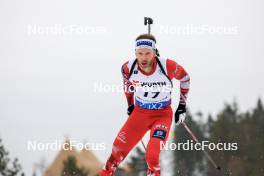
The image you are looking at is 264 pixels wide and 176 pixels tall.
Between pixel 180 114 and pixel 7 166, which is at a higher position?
pixel 180 114

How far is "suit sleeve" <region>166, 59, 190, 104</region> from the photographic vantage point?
12.6 metres

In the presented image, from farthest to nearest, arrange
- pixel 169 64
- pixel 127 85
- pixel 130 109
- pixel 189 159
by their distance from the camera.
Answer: pixel 189 159 → pixel 130 109 → pixel 127 85 → pixel 169 64

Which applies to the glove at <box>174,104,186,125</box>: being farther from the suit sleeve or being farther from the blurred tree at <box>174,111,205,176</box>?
the blurred tree at <box>174,111,205,176</box>

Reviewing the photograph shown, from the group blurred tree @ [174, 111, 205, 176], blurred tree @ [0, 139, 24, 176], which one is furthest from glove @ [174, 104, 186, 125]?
blurred tree @ [174, 111, 205, 176]

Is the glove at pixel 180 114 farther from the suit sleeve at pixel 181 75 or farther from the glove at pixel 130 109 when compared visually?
the glove at pixel 130 109

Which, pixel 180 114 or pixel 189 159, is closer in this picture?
pixel 180 114

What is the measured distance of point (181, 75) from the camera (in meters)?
12.8

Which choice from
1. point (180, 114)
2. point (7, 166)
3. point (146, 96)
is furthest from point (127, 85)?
point (7, 166)

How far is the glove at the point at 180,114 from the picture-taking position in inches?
513

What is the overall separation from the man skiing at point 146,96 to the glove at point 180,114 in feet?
0.94

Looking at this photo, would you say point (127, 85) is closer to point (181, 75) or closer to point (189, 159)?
point (181, 75)


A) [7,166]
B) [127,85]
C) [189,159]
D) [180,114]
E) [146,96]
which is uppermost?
[127,85]

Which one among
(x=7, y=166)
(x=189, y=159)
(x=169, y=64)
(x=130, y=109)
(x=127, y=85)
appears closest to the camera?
(x=169, y=64)

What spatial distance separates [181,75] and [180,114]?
785 millimetres
